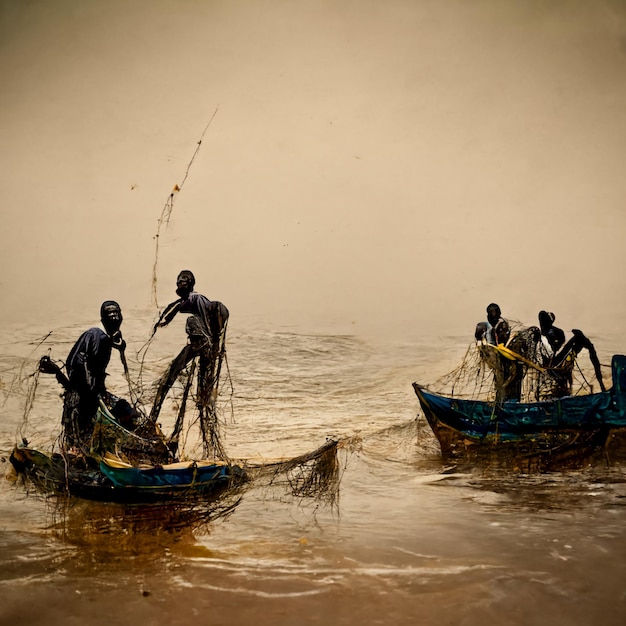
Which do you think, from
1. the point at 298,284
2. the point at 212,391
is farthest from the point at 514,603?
the point at 298,284

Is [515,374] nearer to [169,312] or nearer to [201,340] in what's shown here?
[201,340]

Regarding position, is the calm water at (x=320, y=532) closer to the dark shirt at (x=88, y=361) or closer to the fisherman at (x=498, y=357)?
the fisherman at (x=498, y=357)

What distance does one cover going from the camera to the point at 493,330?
542cm

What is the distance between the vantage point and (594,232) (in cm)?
613

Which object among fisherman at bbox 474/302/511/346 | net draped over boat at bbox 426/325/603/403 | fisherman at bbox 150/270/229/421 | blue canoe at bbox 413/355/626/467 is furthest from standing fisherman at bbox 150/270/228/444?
fisherman at bbox 474/302/511/346

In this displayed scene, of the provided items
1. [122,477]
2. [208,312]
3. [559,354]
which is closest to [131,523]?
[122,477]

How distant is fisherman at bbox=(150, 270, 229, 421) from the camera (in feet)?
14.4

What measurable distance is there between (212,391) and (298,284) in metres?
1.68

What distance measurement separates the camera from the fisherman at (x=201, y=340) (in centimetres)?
440

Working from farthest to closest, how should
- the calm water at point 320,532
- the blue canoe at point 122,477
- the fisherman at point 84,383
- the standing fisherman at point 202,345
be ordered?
the standing fisherman at point 202,345
the fisherman at point 84,383
the blue canoe at point 122,477
the calm water at point 320,532

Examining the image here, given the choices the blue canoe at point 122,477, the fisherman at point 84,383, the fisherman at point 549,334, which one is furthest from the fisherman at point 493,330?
the fisherman at point 84,383

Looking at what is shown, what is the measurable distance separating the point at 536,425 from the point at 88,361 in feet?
9.10

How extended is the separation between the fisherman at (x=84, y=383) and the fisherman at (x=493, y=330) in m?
2.57

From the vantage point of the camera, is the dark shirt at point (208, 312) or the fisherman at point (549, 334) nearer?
the dark shirt at point (208, 312)
